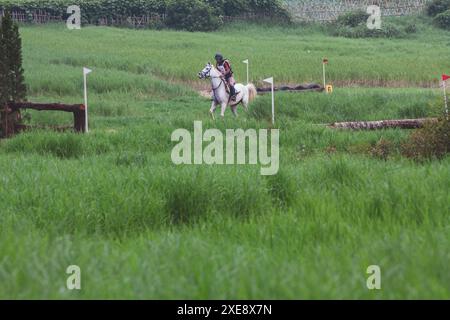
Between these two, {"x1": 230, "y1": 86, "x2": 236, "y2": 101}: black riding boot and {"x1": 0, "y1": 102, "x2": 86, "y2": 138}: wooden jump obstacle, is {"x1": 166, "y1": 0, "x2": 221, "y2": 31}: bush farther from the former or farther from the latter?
{"x1": 0, "y1": 102, "x2": 86, "y2": 138}: wooden jump obstacle

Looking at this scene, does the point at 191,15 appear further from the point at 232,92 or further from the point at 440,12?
the point at 232,92

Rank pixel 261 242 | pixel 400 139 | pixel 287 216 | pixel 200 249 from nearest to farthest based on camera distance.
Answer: pixel 200 249, pixel 261 242, pixel 287 216, pixel 400 139

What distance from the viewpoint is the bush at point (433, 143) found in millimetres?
8271

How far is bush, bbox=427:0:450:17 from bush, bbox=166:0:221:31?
13502 mm

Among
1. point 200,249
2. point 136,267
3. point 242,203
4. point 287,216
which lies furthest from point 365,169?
point 136,267

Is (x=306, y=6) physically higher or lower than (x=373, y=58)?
higher

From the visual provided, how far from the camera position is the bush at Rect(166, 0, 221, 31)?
4097cm

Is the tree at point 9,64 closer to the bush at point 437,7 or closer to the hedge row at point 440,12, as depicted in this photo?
the hedge row at point 440,12

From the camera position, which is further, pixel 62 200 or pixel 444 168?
pixel 444 168

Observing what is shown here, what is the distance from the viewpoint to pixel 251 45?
32875mm

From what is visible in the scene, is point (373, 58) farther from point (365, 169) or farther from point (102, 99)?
point (365, 169)

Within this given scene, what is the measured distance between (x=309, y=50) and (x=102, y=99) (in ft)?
48.6

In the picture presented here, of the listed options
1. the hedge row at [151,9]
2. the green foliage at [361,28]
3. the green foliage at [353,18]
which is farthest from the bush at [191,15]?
the green foliage at [353,18]

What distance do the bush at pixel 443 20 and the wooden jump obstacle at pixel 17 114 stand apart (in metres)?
34.2
